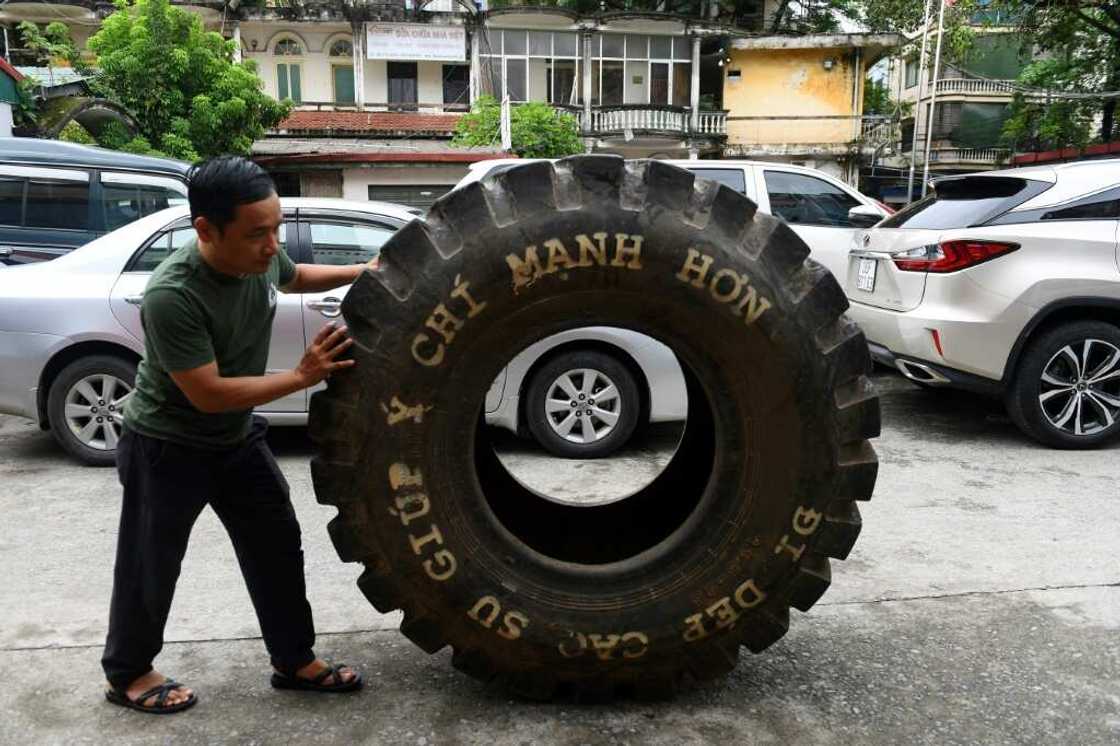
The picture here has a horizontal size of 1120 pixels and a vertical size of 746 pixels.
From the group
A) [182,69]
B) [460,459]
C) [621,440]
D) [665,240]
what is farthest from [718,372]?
[182,69]

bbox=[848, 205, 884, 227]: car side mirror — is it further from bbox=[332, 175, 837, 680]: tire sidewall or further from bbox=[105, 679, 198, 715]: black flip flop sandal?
bbox=[105, 679, 198, 715]: black flip flop sandal

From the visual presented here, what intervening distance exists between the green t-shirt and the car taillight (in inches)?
177

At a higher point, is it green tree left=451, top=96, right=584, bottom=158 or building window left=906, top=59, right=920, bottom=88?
building window left=906, top=59, right=920, bottom=88

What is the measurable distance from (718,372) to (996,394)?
165 inches

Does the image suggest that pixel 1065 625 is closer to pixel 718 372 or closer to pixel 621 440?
pixel 718 372

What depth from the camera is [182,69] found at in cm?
1762

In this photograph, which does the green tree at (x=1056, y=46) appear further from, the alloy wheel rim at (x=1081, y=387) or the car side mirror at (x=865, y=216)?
the alloy wheel rim at (x=1081, y=387)

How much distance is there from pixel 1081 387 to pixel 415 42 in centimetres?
2430

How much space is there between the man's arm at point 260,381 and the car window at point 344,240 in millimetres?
3381

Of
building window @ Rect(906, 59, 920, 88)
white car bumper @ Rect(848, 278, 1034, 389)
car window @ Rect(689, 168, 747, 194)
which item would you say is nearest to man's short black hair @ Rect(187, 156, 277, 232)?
white car bumper @ Rect(848, 278, 1034, 389)

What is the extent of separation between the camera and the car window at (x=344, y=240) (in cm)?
579

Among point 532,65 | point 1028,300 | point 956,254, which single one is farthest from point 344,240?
point 532,65

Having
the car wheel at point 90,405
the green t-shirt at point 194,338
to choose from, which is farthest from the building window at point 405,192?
the green t-shirt at point 194,338

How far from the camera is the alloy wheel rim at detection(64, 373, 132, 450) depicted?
18.5 ft
